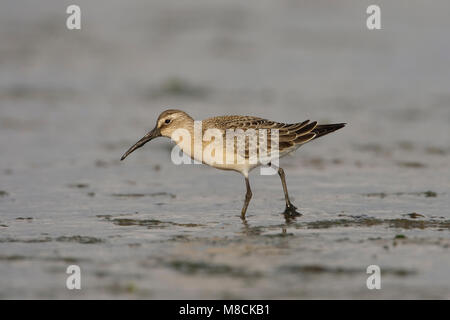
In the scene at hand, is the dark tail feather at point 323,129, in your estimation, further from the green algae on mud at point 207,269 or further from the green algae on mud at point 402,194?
the green algae on mud at point 207,269

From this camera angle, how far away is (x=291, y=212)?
33.1 feet

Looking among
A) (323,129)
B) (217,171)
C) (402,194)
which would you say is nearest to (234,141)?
(323,129)

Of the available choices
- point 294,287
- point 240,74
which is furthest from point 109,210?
point 240,74

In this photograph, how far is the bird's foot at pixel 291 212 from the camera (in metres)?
9.99

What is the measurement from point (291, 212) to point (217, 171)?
2.89 meters

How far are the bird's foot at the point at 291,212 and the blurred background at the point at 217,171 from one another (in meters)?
0.19

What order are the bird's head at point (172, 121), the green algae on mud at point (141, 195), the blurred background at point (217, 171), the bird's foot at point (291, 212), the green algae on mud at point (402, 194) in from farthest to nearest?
the green algae on mud at point (141, 195)
the green algae on mud at point (402, 194)
the bird's head at point (172, 121)
the bird's foot at point (291, 212)
the blurred background at point (217, 171)

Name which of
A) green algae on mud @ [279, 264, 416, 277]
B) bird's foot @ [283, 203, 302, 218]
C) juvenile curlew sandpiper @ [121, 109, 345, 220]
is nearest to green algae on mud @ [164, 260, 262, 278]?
green algae on mud @ [279, 264, 416, 277]

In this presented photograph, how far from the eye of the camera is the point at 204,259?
26.3 feet

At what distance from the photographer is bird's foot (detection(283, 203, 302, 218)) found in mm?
9989

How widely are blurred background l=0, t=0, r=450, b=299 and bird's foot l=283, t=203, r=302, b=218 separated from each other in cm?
19

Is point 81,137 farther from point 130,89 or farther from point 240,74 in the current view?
point 240,74

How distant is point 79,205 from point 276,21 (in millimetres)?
13751

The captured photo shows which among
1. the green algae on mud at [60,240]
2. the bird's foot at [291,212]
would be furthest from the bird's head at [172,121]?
the green algae on mud at [60,240]
